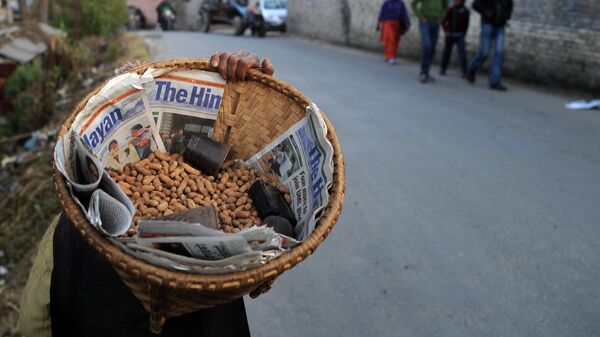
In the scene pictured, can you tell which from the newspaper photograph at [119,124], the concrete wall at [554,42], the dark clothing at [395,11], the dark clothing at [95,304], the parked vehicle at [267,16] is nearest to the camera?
the newspaper photograph at [119,124]

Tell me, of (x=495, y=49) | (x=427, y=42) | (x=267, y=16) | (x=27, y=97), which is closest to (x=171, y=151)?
(x=27, y=97)

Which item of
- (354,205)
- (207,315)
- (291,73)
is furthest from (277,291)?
(291,73)

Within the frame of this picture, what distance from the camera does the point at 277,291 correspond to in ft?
11.4

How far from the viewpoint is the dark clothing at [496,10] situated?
29.9ft

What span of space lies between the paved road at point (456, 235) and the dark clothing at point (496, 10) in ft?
7.33

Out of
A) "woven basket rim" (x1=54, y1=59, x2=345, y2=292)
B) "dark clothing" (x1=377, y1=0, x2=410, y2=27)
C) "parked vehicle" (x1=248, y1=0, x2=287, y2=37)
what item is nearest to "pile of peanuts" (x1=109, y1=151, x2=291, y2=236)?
"woven basket rim" (x1=54, y1=59, x2=345, y2=292)

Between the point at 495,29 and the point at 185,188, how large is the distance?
871 cm

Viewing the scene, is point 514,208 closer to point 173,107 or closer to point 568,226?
point 568,226

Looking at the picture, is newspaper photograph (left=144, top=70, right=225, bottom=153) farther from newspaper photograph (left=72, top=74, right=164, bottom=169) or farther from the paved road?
the paved road

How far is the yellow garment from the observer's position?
1787 mm

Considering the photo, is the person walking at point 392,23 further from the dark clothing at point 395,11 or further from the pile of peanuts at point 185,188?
the pile of peanuts at point 185,188

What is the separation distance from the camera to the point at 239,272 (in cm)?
124

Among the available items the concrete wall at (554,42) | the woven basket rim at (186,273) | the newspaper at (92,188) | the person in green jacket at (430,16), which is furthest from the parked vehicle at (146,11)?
the woven basket rim at (186,273)

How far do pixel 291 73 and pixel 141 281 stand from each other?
9.40 m
